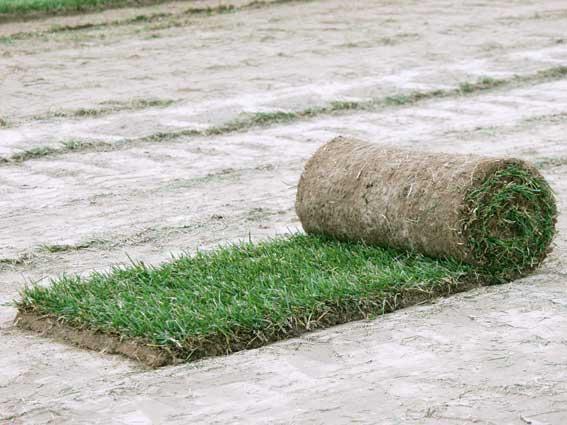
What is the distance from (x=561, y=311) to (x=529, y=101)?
6716 millimetres

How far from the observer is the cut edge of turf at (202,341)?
6070mm

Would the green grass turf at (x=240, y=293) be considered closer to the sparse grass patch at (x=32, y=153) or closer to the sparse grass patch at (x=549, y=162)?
the sparse grass patch at (x=549, y=162)

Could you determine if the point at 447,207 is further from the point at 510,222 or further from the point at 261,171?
the point at 261,171

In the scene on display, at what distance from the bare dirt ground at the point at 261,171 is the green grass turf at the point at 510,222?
0.14 metres

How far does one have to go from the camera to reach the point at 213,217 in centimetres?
891

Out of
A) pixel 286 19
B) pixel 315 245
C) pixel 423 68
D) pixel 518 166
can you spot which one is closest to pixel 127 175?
pixel 315 245

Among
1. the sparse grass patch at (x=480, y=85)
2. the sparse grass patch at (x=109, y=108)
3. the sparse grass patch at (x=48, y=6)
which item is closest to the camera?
the sparse grass patch at (x=109, y=108)

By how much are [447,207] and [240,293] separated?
45.7 inches

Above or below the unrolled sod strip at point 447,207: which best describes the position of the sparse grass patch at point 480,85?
below

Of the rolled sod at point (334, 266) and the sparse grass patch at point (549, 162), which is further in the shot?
the sparse grass patch at point (549, 162)

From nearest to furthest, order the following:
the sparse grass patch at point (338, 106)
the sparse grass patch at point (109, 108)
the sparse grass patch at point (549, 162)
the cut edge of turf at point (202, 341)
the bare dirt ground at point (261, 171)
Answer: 1. the bare dirt ground at point (261, 171)
2. the cut edge of turf at point (202, 341)
3. the sparse grass patch at point (549, 162)
4. the sparse grass patch at point (338, 106)
5. the sparse grass patch at point (109, 108)

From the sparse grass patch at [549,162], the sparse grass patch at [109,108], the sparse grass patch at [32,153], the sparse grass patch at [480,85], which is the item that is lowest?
the sparse grass patch at [480,85]

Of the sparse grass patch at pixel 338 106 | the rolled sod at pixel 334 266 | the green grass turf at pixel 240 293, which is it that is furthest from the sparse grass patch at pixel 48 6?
the green grass turf at pixel 240 293

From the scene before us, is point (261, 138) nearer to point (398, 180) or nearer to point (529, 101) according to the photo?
point (529, 101)
